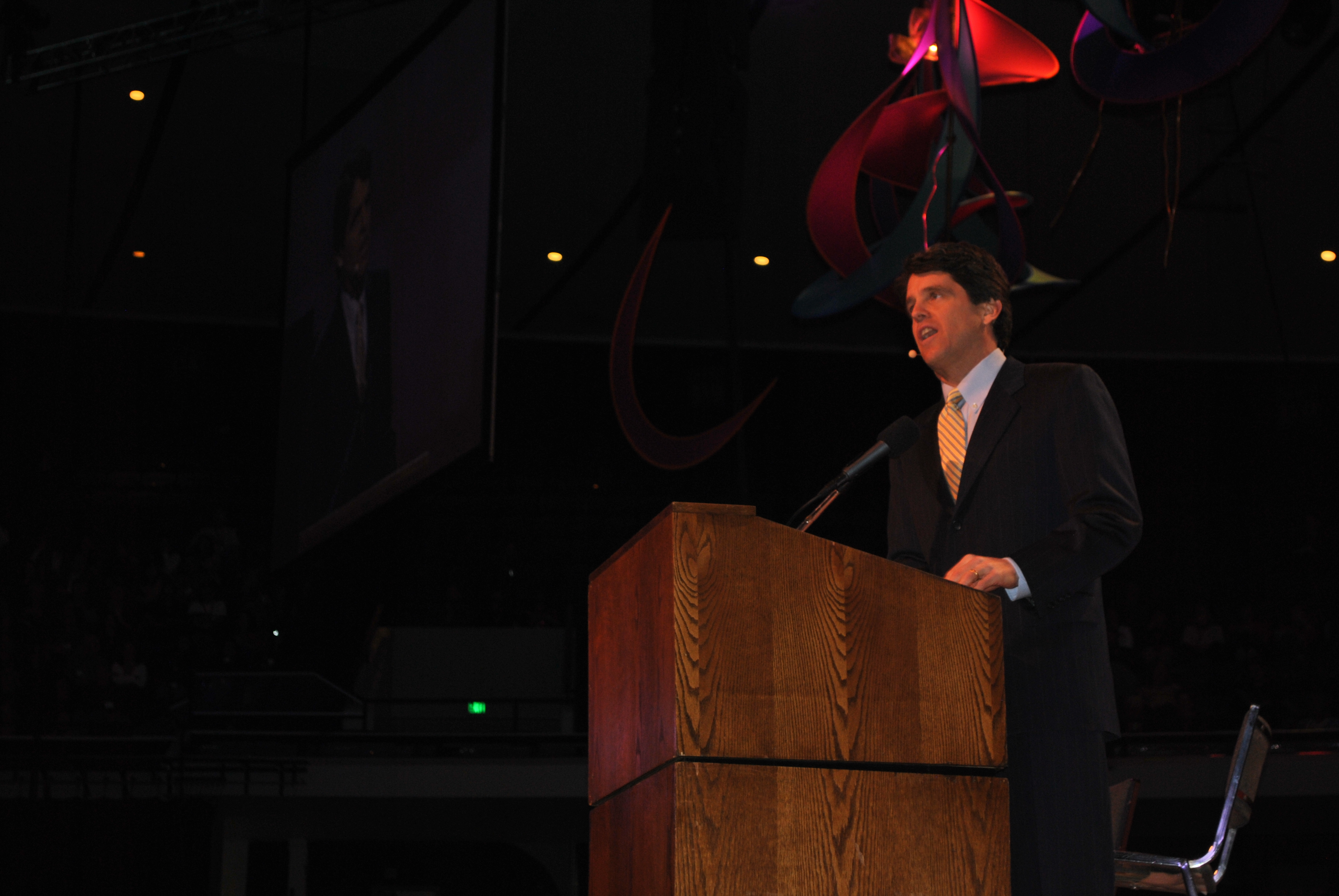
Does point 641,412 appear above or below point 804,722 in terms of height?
above

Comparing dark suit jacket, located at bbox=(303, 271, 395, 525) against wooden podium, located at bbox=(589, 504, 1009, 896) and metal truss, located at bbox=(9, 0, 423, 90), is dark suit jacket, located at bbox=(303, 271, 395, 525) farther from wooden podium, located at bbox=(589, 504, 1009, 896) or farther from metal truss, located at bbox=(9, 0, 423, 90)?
wooden podium, located at bbox=(589, 504, 1009, 896)

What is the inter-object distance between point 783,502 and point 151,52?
28.3 feet

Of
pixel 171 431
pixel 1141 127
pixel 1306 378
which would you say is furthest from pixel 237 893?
pixel 1306 378

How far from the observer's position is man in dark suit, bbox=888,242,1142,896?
1896 mm

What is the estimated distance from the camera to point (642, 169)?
10.8m

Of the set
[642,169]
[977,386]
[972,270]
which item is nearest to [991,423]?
[977,386]

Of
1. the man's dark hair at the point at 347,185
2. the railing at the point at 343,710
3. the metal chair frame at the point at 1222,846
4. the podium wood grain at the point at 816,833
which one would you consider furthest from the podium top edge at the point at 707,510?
the railing at the point at 343,710

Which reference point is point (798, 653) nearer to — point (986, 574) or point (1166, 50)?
point (986, 574)

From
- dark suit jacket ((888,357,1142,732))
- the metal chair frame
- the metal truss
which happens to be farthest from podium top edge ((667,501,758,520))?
the metal truss

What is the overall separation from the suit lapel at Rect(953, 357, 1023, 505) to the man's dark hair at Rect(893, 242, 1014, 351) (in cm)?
7

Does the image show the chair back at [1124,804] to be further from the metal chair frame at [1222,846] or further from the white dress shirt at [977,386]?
the white dress shirt at [977,386]

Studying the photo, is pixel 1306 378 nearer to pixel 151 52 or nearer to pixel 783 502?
pixel 783 502

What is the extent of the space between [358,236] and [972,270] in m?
4.93

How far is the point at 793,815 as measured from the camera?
1.61 metres
